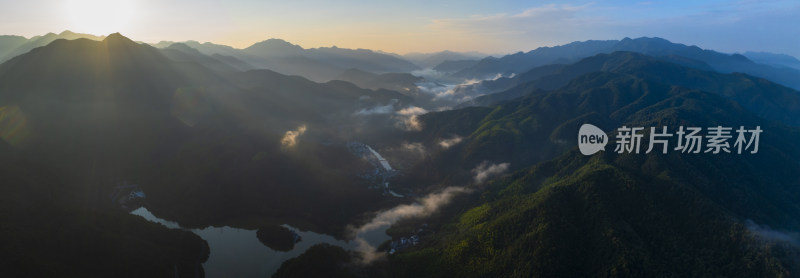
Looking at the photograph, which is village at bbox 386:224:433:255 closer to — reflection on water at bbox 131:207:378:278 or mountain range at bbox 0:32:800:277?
mountain range at bbox 0:32:800:277

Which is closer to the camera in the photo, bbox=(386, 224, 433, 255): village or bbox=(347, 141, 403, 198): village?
bbox=(386, 224, 433, 255): village

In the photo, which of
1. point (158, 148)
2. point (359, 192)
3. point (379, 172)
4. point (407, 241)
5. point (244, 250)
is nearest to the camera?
point (244, 250)

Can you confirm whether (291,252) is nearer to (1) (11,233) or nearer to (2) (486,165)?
(1) (11,233)

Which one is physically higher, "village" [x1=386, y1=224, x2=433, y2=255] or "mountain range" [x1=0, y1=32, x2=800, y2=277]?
"mountain range" [x1=0, y1=32, x2=800, y2=277]

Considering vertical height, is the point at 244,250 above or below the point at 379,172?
below

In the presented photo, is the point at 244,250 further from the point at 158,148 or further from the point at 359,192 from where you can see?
the point at 158,148

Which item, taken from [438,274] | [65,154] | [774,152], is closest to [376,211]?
[438,274]

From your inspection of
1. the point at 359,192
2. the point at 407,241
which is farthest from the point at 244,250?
the point at 359,192

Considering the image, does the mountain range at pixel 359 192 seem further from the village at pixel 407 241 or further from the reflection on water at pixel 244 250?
the reflection on water at pixel 244 250

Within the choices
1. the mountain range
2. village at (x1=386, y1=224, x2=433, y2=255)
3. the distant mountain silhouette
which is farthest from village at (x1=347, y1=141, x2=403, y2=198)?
village at (x1=386, y1=224, x2=433, y2=255)
